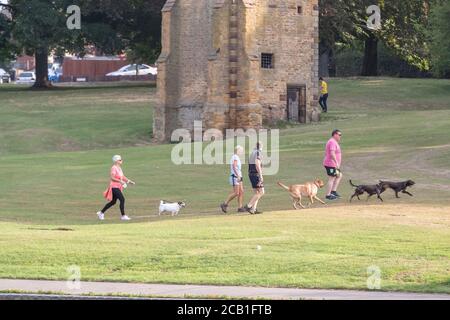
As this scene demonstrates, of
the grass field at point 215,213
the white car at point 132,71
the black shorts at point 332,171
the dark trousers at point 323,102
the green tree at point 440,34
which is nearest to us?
the grass field at point 215,213

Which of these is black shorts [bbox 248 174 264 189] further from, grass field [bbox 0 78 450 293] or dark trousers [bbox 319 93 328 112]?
dark trousers [bbox 319 93 328 112]

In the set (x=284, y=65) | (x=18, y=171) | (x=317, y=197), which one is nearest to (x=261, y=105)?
(x=284, y=65)

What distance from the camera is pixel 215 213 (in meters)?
30.2

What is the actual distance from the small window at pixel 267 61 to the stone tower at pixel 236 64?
2 cm

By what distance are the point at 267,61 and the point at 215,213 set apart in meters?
29.5

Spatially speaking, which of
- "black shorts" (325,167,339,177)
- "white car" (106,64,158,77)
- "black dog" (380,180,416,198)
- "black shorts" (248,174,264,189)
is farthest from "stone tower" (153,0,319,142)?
"white car" (106,64,158,77)

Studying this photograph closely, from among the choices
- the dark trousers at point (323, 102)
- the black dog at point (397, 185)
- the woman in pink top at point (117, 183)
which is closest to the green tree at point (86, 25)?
the dark trousers at point (323, 102)

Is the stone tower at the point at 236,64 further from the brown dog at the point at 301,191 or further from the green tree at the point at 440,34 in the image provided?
the brown dog at the point at 301,191

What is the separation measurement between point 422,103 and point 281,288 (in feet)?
177

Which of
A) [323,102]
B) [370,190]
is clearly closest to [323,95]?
[323,102]

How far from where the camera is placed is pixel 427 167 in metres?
38.6

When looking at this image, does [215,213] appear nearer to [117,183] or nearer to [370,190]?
[117,183]

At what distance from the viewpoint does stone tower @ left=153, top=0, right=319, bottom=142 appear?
57688 millimetres

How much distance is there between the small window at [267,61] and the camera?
58719mm
